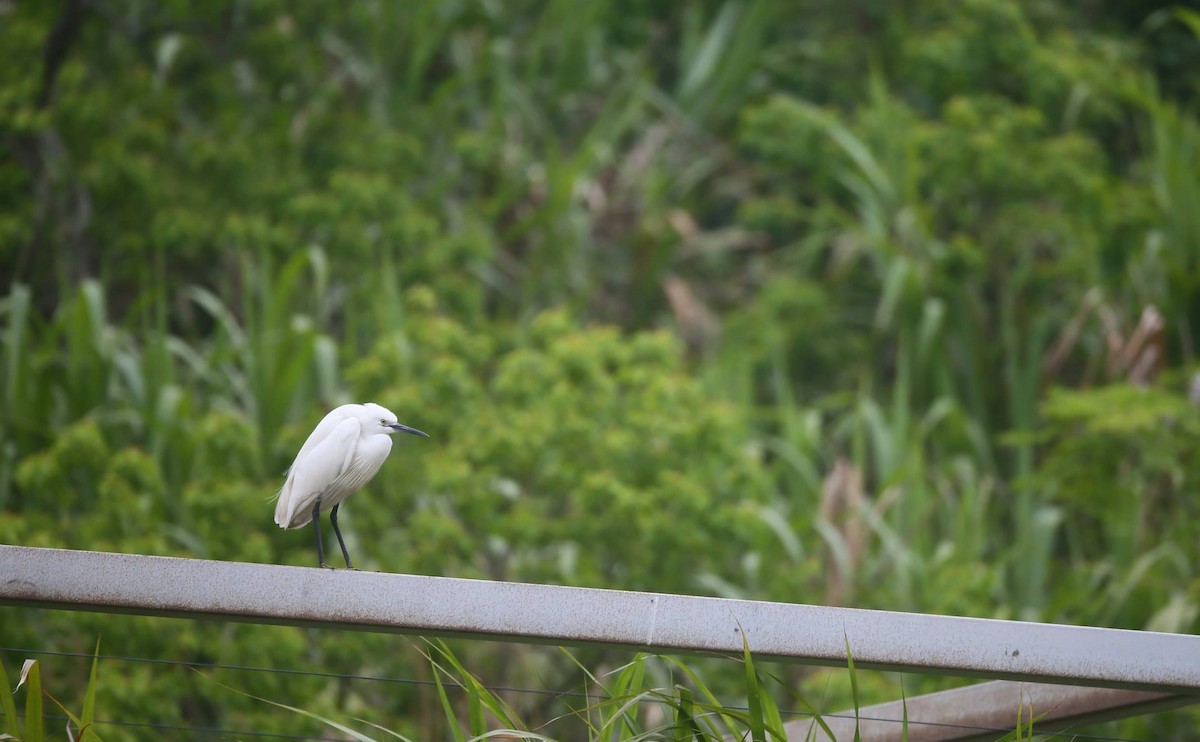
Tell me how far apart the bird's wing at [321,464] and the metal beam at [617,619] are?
42cm

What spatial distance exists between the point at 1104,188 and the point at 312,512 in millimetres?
6890

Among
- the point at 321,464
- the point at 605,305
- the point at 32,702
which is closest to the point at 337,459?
the point at 321,464

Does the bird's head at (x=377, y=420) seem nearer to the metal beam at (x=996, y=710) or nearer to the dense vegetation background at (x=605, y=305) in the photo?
the metal beam at (x=996, y=710)

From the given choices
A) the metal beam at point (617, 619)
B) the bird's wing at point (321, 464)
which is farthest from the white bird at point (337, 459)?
the metal beam at point (617, 619)

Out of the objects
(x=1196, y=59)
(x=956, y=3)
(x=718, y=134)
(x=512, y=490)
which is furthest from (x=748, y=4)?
(x=512, y=490)

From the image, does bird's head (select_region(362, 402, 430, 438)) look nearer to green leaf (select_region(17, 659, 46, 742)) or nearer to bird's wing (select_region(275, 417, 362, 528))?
bird's wing (select_region(275, 417, 362, 528))

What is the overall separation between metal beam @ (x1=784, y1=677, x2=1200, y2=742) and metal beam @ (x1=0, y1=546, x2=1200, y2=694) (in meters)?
0.36

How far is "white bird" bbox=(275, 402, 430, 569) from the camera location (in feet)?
7.90

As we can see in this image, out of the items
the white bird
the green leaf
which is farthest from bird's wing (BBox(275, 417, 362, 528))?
the green leaf

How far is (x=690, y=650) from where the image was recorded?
200 centimetres

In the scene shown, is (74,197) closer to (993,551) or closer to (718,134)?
(718,134)

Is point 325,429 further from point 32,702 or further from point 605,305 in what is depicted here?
point 605,305

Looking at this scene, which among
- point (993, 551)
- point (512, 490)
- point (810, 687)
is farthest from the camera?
point (993, 551)

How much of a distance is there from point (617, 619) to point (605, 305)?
8.17m
